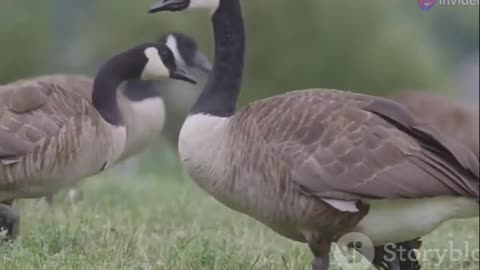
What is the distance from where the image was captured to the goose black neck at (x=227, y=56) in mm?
6578

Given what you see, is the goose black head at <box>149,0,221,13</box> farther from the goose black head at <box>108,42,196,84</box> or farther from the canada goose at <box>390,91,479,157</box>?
the canada goose at <box>390,91,479,157</box>

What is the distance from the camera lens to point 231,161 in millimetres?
6082

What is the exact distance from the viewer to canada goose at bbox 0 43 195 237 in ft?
23.1

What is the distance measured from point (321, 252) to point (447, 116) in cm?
709

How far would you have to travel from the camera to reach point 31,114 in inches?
286


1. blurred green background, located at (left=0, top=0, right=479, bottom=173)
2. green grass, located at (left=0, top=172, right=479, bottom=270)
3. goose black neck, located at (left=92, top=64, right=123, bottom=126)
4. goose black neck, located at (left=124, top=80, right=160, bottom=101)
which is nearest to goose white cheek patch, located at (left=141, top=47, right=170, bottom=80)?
goose black neck, located at (left=92, top=64, right=123, bottom=126)

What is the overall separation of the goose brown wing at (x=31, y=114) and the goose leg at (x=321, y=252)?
212 centimetres

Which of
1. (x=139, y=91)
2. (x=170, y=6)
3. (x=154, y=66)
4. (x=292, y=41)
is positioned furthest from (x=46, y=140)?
(x=292, y=41)

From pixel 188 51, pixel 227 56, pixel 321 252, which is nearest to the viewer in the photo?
pixel 321 252

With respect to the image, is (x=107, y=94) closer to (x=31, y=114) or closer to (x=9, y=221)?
(x=31, y=114)

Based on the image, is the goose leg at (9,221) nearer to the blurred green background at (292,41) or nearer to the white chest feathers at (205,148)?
the white chest feathers at (205,148)

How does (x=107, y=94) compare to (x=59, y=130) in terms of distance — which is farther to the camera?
(x=107, y=94)

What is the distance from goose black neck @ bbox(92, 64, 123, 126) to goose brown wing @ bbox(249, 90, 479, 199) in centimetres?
209

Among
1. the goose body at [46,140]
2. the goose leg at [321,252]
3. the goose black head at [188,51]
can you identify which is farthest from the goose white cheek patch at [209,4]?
the goose black head at [188,51]
